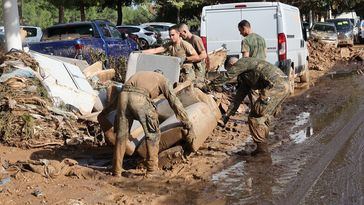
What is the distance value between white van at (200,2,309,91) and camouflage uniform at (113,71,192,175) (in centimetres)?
Answer: 608

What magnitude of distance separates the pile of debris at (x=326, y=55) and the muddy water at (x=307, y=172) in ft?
43.0

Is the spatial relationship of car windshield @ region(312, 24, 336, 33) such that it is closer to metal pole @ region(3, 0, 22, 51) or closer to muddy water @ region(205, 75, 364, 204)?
muddy water @ region(205, 75, 364, 204)

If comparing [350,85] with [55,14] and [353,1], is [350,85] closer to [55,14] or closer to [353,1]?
[353,1]

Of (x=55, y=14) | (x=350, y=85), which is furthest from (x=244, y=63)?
(x=55, y=14)

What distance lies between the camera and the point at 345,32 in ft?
110

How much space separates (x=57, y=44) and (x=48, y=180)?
733cm

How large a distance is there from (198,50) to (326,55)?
1602 centimetres

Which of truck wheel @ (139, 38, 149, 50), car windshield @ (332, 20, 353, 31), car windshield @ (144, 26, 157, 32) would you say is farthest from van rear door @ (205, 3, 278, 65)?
car windshield @ (332, 20, 353, 31)

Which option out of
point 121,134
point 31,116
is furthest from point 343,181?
point 31,116

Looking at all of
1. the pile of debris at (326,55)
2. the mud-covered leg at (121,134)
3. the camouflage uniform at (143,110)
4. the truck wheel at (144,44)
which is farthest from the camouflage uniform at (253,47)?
the truck wheel at (144,44)

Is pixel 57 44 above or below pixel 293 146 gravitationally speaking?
above

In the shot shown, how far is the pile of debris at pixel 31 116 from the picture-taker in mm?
8266

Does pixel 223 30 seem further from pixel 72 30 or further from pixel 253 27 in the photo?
pixel 72 30

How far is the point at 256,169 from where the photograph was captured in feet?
23.2
